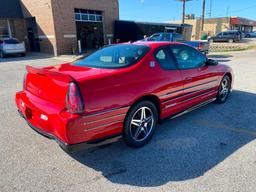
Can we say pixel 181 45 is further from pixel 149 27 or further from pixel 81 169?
pixel 149 27

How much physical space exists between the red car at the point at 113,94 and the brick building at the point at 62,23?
54.8 feet

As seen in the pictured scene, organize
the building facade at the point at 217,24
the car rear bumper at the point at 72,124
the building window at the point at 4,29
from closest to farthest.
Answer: the car rear bumper at the point at 72,124 → the building window at the point at 4,29 → the building facade at the point at 217,24

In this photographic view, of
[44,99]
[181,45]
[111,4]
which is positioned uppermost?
[111,4]

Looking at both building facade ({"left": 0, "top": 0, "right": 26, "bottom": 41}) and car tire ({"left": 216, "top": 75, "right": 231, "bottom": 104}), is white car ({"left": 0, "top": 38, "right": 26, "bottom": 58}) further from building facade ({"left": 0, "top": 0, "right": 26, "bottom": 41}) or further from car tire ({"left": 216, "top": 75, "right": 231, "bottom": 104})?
car tire ({"left": 216, "top": 75, "right": 231, "bottom": 104})

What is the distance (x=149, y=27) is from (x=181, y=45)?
22.7 meters

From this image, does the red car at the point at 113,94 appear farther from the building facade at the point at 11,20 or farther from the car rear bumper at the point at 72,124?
the building facade at the point at 11,20

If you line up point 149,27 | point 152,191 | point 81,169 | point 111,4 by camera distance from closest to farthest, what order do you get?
point 152,191 < point 81,169 < point 111,4 < point 149,27

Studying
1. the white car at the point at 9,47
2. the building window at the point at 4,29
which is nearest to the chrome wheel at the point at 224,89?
the white car at the point at 9,47

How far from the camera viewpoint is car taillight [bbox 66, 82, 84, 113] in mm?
2596

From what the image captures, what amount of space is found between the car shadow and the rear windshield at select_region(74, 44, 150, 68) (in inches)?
51.1

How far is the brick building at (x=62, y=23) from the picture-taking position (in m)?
19.0

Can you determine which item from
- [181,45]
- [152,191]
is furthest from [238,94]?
[152,191]

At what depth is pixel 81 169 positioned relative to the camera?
2922 mm

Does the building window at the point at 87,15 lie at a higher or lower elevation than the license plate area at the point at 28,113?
higher
